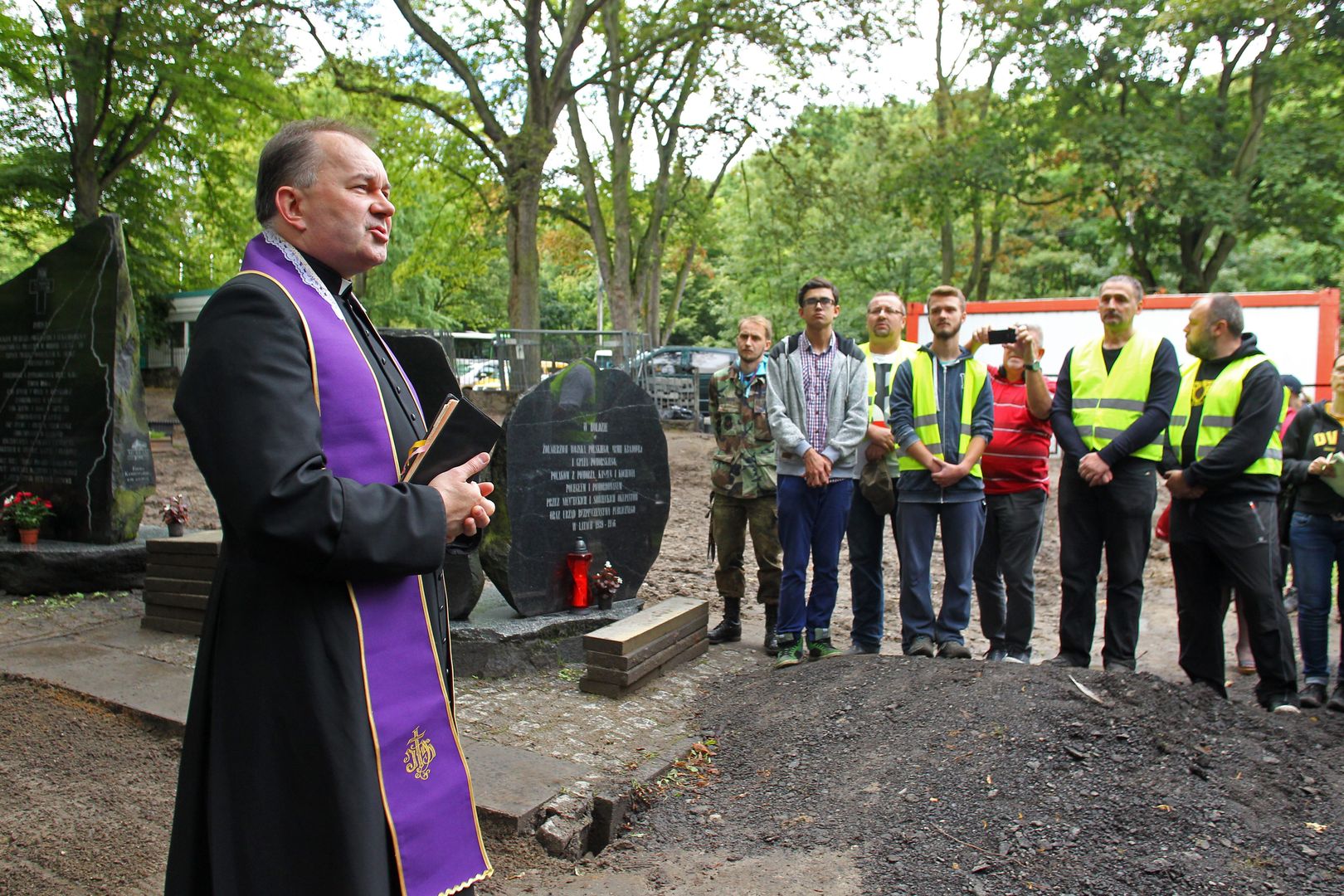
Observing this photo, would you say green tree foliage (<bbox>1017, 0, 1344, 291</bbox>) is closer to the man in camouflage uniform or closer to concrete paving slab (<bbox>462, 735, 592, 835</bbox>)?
the man in camouflage uniform

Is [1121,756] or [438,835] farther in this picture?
[1121,756]

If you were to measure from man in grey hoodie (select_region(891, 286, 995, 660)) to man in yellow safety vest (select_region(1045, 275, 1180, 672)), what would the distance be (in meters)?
0.46

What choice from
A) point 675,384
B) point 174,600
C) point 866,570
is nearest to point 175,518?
point 174,600

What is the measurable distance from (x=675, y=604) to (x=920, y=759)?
2.14m

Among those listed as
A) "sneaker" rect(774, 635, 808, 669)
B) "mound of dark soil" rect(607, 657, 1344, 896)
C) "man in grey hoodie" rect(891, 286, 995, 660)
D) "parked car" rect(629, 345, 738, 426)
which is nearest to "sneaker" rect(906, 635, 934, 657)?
"man in grey hoodie" rect(891, 286, 995, 660)

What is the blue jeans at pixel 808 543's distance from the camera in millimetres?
5332

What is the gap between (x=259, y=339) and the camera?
5.62ft

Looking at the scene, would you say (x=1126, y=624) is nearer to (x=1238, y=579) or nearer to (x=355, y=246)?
(x=1238, y=579)

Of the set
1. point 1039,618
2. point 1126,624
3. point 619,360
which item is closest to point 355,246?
point 1126,624

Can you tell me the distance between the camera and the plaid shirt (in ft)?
17.7

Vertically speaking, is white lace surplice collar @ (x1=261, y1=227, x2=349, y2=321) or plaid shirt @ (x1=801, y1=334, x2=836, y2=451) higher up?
white lace surplice collar @ (x1=261, y1=227, x2=349, y2=321)

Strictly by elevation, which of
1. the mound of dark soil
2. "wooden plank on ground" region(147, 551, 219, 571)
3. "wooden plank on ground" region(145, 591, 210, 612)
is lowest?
the mound of dark soil

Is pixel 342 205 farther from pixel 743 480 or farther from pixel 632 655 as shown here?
pixel 743 480

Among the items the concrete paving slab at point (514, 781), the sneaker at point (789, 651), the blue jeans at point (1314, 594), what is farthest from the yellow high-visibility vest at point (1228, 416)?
the concrete paving slab at point (514, 781)
